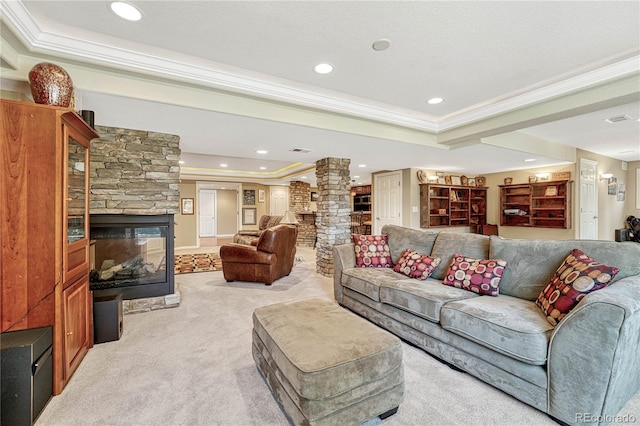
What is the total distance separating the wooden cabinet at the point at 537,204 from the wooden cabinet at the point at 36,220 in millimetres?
7989

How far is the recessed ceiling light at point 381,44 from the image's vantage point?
6.86 feet

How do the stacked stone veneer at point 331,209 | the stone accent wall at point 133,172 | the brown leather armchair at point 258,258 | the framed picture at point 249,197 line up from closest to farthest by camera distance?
the stone accent wall at point 133,172 → the brown leather armchair at point 258,258 → the stacked stone veneer at point 331,209 → the framed picture at point 249,197

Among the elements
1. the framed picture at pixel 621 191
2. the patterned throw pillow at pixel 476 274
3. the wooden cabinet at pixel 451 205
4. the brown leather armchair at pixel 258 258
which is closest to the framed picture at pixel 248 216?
the brown leather armchair at pixel 258 258

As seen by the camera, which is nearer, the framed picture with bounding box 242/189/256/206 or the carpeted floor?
the carpeted floor

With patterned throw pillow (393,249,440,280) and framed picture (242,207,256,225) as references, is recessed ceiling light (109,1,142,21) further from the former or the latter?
framed picture (242,207,256,225)

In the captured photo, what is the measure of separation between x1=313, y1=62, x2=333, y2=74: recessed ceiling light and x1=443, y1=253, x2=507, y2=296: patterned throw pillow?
216 centimetres

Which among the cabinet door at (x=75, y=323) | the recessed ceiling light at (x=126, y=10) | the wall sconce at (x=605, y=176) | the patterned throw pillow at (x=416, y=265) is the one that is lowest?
the cabinet door at (x=75, y=323)

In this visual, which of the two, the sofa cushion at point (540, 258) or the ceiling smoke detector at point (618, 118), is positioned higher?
the ceiling smoke detector at point (618, 118)

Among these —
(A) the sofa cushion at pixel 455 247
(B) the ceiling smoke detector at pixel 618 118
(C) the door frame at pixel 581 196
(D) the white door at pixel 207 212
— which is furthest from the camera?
(D) the white door at pixel 207 212

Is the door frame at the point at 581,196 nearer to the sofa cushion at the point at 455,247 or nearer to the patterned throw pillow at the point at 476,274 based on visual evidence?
the sofa cushion at the point at 455,247

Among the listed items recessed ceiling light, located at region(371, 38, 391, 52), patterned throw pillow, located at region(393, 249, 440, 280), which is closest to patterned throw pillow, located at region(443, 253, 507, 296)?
patterned throw pillow, located at region(393, 249, 440, 280)

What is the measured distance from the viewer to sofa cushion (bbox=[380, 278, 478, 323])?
2.24 meters

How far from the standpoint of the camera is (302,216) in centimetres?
898

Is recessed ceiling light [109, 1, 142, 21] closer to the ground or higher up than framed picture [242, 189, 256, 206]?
higher up
